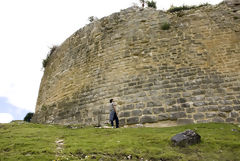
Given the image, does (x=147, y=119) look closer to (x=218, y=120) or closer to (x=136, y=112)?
(x=136, y=112)

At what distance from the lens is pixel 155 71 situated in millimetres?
9234

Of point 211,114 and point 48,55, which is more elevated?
point 48,55

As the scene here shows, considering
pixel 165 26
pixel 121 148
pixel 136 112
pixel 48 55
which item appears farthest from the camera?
pixel 48 55

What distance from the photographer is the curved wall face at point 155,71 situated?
26.7 feet

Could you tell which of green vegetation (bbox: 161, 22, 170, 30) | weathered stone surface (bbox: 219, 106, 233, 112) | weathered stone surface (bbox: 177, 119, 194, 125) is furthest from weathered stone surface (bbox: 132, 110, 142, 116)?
green vegetation (bbox: 161, 22, 170, 30)

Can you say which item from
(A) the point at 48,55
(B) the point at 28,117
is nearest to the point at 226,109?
(A) the point at 48,55

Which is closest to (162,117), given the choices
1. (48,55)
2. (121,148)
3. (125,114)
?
(125,114)

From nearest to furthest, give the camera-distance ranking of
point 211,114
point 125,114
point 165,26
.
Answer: point 211,114 → point 125,114 → point 165,26

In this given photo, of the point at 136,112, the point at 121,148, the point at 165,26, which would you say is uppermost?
the point at 165,26

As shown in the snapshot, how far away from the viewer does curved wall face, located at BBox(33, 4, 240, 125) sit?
813 centimetres

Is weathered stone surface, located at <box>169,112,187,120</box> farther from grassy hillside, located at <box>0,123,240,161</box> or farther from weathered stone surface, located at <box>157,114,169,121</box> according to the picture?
grassy hillside, located at <box>0,123,240,161</box>

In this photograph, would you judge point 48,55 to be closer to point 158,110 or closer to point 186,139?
point 158,110

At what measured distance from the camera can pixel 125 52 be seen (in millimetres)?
10141

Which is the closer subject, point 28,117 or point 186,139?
point 186,139
